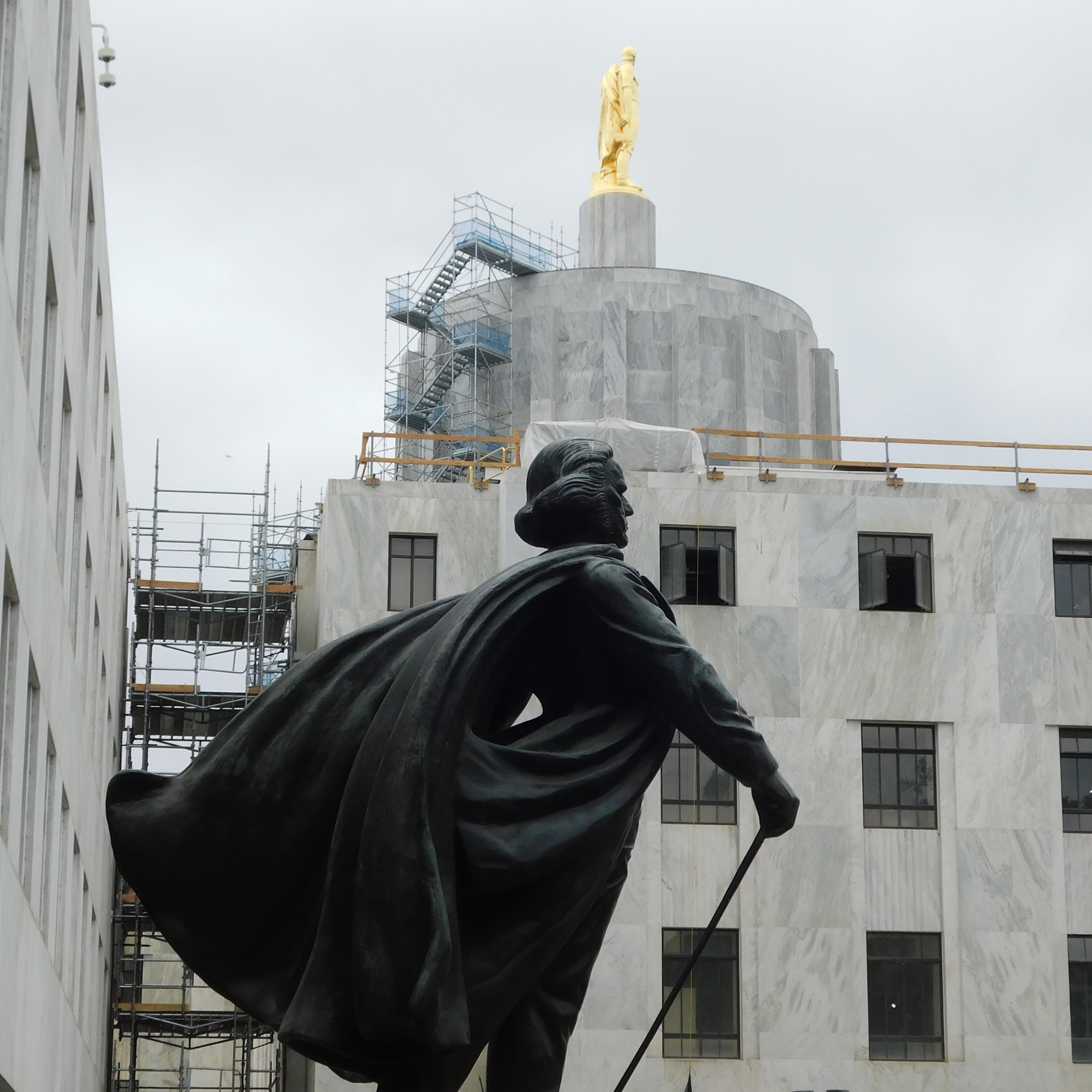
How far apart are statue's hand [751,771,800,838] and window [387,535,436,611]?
3269 centimetres

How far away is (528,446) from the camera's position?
3972 cm

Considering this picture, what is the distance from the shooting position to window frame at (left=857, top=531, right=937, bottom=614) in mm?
39438

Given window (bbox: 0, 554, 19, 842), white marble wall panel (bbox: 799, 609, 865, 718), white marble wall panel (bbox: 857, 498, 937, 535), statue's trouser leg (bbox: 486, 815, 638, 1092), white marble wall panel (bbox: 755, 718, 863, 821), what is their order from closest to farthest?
statue's trouser leg (bbox: 486, 815, 638, 1092) < window (bbox: 0, 554, 19, 842) < white marble wall panel (bbox: 755, 718, 863, 821) < white marble wall panel (bbox: 799, 609, 865, 718) < white marble wall panel (bbox: 857, 498, 937, 535)

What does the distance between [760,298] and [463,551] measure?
13752 millimetres

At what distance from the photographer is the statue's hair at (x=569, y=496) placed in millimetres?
7492

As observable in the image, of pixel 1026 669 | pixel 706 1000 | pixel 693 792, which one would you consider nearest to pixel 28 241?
pixel 693 792

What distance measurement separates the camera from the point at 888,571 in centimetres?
3959

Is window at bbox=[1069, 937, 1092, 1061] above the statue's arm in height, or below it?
below

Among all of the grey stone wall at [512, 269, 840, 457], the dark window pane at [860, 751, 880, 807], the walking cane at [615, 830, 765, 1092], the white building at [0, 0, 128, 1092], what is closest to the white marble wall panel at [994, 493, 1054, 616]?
the dark window pane at [860, 751, 880, 807]

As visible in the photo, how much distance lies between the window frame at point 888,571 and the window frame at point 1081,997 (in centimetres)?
657

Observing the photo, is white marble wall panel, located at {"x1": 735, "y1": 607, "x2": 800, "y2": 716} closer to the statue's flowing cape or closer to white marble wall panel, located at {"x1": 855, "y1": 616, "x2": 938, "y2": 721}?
white marble wall panel, located at {"x1": 855, "y1": 616, "x2": 938, "y2": 721}

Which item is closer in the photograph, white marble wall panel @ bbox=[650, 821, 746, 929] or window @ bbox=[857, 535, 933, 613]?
white marble wall panel @ bbox=[650, 821, 746, 929]

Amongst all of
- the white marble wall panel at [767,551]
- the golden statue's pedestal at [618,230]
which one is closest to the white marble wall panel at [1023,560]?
the white marble wall panel at [767,551]

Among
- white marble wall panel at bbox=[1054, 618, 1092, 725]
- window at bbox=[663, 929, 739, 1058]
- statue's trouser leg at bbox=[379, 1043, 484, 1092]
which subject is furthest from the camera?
white marble wall panel at bbox=[1054, 618, 1092, 725]
